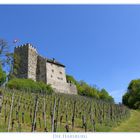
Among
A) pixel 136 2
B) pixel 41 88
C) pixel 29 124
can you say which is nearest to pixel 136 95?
pixel 41 88

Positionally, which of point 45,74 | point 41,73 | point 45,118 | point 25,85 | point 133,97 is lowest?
point 45,118

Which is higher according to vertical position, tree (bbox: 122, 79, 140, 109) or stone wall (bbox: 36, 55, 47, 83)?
stone wall (bbox: 36, 55, 47, 83)

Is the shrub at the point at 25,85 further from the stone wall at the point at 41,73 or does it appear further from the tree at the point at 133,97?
the tree at the point at 133,97

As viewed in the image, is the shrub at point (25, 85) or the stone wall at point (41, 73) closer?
the shrub at point (25, 85)

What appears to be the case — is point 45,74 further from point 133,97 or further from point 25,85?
point 133,97

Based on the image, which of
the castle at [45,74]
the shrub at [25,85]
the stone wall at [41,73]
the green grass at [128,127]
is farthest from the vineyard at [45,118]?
the stone wall at [41,73]

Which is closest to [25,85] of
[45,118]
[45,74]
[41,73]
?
[45,74]

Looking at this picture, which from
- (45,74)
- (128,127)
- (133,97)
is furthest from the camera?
(45,74)

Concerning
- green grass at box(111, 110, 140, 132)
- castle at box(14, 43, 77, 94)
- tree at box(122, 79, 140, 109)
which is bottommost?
green grass at box(111, 110, 140, 132)

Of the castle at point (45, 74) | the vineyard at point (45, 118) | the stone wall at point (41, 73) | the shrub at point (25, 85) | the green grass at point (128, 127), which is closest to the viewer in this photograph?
the vineyard at point (45, 118)

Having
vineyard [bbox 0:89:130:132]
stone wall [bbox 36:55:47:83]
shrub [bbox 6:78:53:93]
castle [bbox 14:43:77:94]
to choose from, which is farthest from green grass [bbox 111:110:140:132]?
stone wall [bbox 36:55:47:83]

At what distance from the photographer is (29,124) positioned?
6691mm

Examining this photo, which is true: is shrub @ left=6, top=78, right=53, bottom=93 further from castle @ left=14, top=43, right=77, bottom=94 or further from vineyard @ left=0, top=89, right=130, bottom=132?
vineyard @ left=0, top=89, right=130, bottom=132

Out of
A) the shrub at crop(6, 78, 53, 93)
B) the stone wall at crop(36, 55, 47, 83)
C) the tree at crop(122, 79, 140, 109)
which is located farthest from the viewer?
the stone wall at crop(36, 55, 47, 83)
